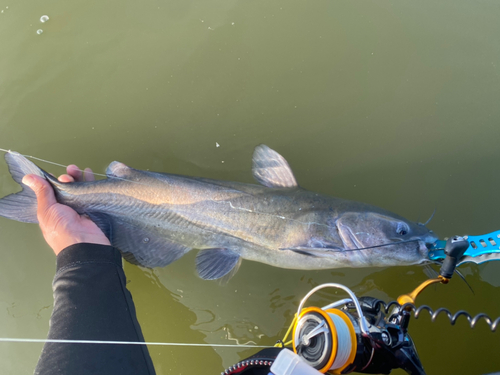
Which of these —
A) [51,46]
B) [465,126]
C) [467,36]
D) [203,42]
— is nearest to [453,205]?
[465,126]

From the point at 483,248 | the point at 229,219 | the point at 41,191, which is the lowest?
the point at 41,191

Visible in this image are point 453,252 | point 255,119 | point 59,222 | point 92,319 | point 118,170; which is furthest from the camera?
point 255,119

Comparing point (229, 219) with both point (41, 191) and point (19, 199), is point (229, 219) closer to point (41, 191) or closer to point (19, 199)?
point (41, 191)

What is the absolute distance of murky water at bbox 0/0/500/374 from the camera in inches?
117

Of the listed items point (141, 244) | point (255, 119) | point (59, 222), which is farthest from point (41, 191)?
point (255, 119)

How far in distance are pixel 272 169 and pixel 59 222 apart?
1717 mm

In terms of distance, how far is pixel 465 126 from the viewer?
9.98 feet

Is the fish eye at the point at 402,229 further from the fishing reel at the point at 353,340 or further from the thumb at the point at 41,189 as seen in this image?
the thumb at the point at 41,189

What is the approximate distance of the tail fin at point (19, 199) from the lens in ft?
8.66

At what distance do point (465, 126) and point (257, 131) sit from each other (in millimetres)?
1967

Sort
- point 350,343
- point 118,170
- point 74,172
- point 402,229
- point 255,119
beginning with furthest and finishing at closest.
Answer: point 255,119
point 74,172
point 118,170
point 402,229
point 350,343

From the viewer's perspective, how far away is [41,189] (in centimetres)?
255

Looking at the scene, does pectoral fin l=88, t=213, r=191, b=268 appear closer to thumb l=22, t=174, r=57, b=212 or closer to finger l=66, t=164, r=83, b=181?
thumb l=22, t=174, r=57, b=212

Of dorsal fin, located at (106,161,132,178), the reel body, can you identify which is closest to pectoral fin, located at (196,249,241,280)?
dorsal fin, located at (106,161,132,178)
